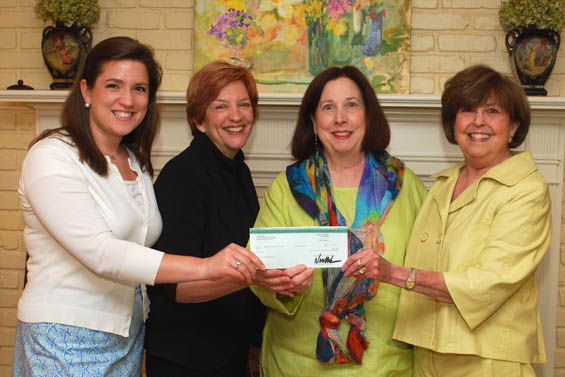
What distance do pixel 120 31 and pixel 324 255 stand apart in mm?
1927

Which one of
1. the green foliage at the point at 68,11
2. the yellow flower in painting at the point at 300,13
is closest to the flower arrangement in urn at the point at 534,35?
the yellow flower in painting at the point at 300,13

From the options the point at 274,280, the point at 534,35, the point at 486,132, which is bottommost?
the point at 274,280

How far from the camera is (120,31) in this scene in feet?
9.49

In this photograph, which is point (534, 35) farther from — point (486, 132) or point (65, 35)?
point (65, 35)

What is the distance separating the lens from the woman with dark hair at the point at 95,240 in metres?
1.58

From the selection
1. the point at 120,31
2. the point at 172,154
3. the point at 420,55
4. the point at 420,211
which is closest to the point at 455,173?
the point at 420,211

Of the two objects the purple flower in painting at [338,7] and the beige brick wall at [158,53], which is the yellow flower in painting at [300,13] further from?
the beige brick wall at [158,53]

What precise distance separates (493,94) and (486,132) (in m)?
0.13

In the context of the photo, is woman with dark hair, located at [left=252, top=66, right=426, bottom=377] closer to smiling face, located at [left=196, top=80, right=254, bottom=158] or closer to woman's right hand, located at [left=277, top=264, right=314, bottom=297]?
woman's right hand, located at [left=277, top=264, right=314, bottom=297]

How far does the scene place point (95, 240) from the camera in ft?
5.14

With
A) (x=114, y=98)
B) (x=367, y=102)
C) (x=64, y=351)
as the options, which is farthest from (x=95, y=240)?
(x=367, y=102)

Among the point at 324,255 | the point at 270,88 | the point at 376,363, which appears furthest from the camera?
the point at 270,88

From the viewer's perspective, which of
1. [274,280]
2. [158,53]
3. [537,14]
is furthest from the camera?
[158,53]

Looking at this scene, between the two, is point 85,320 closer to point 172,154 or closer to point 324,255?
point 324,255
